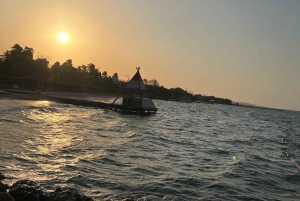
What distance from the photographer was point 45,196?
24.1 feet

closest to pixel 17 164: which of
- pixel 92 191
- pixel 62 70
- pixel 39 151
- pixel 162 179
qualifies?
pixel 39 151

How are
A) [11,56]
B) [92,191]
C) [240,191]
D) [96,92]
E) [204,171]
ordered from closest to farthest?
[92,191], [240,191], [204,171], [11,56], [96,92]

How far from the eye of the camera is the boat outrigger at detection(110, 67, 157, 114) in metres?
43.9

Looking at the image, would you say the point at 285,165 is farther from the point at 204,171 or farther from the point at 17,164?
the point at 17,164

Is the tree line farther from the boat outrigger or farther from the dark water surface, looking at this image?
the dark water surface

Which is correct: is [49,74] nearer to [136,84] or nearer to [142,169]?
[136,84]

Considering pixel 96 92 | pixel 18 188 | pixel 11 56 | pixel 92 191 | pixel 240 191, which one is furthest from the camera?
pixel 96 92

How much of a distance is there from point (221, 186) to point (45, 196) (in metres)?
6.65

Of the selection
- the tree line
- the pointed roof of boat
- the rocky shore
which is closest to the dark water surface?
the rocky shore

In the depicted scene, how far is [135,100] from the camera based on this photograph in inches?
1825

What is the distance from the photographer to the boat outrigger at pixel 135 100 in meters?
43.9

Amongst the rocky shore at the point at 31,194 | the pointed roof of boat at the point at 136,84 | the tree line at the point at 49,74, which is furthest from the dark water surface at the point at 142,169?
the tree line at the point at 49,74

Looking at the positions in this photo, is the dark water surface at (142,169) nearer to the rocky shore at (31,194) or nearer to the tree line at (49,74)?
the rocky shore at (31,194)

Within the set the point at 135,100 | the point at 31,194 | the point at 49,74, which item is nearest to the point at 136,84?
the point at 135,100
